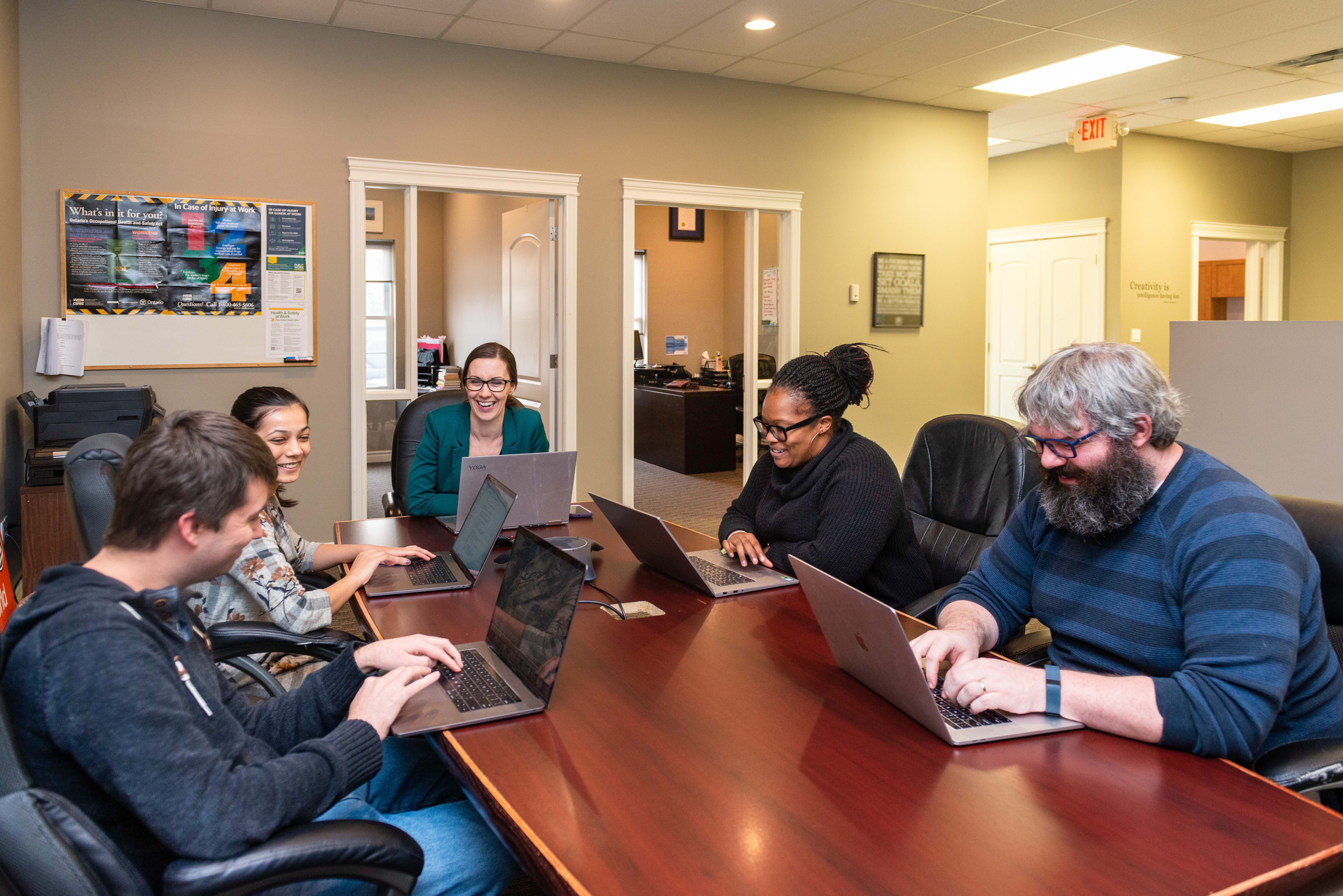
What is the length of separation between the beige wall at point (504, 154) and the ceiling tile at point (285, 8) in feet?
0.19

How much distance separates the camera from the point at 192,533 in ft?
3.84

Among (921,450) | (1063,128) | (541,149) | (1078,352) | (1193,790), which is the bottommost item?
(1193,790)

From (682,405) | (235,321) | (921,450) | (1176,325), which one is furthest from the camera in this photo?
(682,405)

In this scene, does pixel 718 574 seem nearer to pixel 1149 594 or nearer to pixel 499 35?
pixel 1149 594

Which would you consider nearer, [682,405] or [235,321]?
[235,321]

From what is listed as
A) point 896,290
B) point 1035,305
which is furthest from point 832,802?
point 1035,305

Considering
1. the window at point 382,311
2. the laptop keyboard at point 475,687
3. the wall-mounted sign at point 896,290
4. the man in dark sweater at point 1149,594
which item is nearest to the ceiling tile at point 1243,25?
the wall-mounted sign at point 896,290

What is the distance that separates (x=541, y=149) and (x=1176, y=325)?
10.9 feet

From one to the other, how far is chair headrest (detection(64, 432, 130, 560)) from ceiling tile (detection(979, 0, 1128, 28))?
170 inches

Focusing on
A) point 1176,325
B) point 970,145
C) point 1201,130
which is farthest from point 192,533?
point 1201,130

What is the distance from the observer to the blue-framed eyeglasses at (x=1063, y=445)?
1481mm

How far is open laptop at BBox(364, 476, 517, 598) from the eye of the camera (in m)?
2.12

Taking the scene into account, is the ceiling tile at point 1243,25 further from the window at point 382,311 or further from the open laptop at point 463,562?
the window at point 382,311

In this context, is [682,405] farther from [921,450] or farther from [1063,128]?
[921,450]
